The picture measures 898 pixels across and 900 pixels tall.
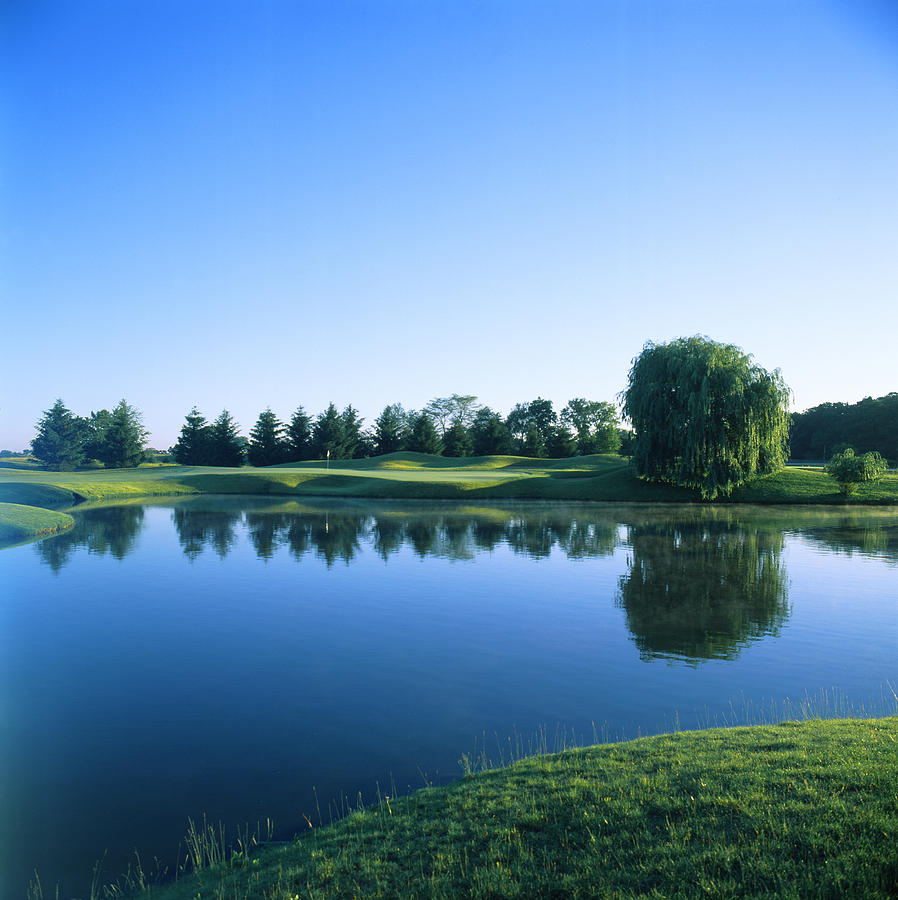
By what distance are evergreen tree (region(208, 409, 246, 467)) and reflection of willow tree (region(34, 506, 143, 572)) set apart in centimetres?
5256

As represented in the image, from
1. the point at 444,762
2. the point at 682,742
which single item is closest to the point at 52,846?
the point at 444,762

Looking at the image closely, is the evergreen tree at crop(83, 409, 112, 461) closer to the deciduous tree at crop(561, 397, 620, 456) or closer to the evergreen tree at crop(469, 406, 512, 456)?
the evergreen tree at crop(469, 406, 512, 456)

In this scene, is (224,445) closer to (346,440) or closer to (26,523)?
(346,440)

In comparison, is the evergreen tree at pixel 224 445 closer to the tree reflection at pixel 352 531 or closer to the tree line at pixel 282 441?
the tree line at pixel 282 441

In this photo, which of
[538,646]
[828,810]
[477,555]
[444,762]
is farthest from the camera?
[477,555]

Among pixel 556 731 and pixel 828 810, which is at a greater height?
pixel 828 810

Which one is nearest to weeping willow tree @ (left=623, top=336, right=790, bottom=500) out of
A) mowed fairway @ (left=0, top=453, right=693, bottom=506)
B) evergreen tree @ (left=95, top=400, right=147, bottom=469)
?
mowed fairway @ (left=0, top=453, right=693, bottom=506)

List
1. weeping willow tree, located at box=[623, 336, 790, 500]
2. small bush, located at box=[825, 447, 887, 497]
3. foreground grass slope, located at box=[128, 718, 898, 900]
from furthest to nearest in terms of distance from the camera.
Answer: small bush, located at box=[825, 447, 887, 497], weeping willow tree, located at box=[623, 336, 790, 500], foreground grass slope, located at box=[128, 718, 898, 900]

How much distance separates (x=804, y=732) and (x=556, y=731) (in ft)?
9.16

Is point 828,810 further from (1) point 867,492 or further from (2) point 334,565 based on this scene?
(1) point 867,492

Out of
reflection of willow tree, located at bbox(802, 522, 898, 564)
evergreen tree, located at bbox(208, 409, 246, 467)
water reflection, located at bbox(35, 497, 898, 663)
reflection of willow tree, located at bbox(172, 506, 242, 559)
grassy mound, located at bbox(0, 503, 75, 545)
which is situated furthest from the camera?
evergreen tree, located at bbox(208, 409, 246, 467)

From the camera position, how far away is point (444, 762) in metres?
7.43

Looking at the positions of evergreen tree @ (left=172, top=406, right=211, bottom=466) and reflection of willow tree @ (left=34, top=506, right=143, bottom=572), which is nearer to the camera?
reflection of willow tree @ (left=34, top=506, right=143, bottom=572)

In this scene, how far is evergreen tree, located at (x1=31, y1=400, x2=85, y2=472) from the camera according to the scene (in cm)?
9088
